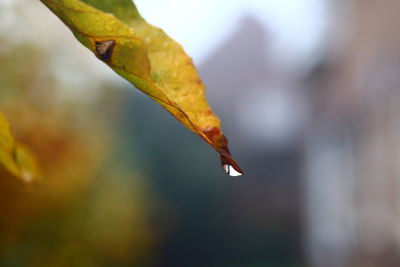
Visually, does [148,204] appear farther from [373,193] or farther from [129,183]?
[373,193]

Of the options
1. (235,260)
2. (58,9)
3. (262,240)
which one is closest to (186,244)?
(235,260)

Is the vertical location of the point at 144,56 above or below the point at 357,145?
below

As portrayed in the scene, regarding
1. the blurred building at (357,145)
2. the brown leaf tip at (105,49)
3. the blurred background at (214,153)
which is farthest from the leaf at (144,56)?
the blurred building at (357,145)

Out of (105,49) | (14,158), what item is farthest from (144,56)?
(14,158)

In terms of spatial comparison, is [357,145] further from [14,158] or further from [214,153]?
[14,158]

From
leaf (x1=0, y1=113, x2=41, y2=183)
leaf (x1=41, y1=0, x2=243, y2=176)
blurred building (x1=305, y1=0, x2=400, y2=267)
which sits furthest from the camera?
blurred building (x1=305, y1=0, x2=400, y2=267)

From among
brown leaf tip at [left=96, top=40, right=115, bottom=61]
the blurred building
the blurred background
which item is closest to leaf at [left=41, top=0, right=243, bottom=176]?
brown leaf tip at [left=96, top=40, right=115, bottom=61]

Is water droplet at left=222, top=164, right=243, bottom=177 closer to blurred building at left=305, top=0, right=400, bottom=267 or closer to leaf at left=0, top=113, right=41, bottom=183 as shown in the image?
leaf at left=0, top=113, right=41, bottom=183
